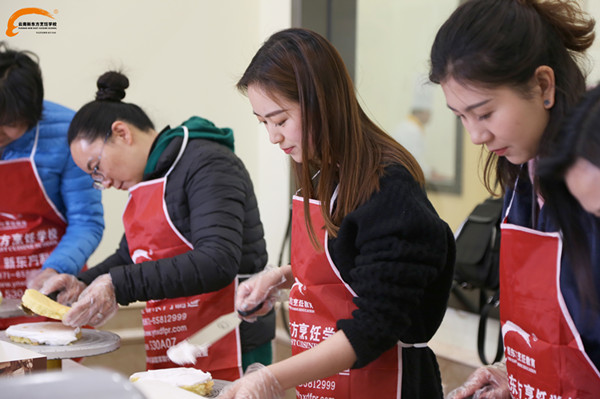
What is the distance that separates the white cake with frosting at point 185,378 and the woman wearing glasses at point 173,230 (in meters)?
0.41

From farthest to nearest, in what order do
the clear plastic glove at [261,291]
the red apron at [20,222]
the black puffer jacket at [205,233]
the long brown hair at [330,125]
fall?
the red apron at [20,222]
the black puffer jacket at [205,233]
the clear plastic glove at [261,291]
the long brown hair at [330,125]

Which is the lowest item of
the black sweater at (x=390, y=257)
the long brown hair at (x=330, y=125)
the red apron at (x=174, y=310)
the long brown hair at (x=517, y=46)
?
the red apron at (x=174, y=310)

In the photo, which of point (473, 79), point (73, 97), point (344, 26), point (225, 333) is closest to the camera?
point (473, 79)

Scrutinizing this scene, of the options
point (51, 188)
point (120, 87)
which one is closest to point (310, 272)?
point (120, 87)

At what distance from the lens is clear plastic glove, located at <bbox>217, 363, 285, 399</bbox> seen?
49.4 inches

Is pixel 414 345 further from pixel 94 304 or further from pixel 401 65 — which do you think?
pixel 401 65

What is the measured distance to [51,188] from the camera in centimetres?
261

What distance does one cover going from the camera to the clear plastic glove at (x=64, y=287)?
2324mm

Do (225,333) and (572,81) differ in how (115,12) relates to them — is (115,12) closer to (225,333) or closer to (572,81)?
(225,333)

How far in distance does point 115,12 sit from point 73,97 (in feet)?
1.59

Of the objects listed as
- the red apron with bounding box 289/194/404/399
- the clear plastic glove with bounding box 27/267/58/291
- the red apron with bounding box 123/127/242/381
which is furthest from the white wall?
the red apron with bounding box 289/194/404/399

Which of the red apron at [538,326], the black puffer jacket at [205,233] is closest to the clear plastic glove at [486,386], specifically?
the red apron at [538,326]

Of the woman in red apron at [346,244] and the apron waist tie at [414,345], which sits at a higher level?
the woman in red apron at [346,244]

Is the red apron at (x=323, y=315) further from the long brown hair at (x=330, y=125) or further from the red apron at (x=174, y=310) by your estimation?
the red apron at (x=174, y=310)
